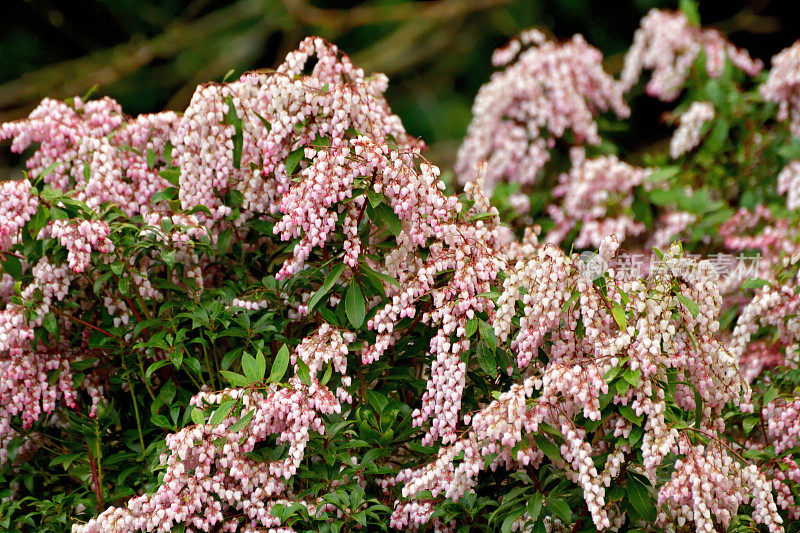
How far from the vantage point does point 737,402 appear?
3.34 meters

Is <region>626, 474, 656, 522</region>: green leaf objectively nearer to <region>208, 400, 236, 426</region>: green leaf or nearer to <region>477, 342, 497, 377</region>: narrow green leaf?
<region>477, 342, 497, 377</region>: narrow green leaf

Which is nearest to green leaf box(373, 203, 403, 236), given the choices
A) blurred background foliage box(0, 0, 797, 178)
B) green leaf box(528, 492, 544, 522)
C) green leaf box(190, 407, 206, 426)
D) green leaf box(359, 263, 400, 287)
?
green leaf box(359, 263, 400, 287)

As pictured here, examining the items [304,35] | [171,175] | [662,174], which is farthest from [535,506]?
[304,35]

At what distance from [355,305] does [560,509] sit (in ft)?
3.01

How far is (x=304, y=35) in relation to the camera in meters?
11.0

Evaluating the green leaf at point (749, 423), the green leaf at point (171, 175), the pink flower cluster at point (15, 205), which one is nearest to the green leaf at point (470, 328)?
the green leaf at point (749, 423)

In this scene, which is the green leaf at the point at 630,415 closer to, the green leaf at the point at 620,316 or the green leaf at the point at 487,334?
the green leaf at the point at 620,316

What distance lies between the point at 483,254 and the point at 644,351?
26.5 inches

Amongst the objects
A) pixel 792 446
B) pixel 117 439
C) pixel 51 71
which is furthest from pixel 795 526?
pixel 51 71

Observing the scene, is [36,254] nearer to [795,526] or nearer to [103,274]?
[103,274]

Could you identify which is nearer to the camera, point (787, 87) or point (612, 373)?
point (612, 373)

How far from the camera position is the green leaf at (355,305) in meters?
3.19

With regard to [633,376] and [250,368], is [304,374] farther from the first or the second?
[633,376]

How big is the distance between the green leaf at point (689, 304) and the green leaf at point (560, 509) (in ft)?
2.36
